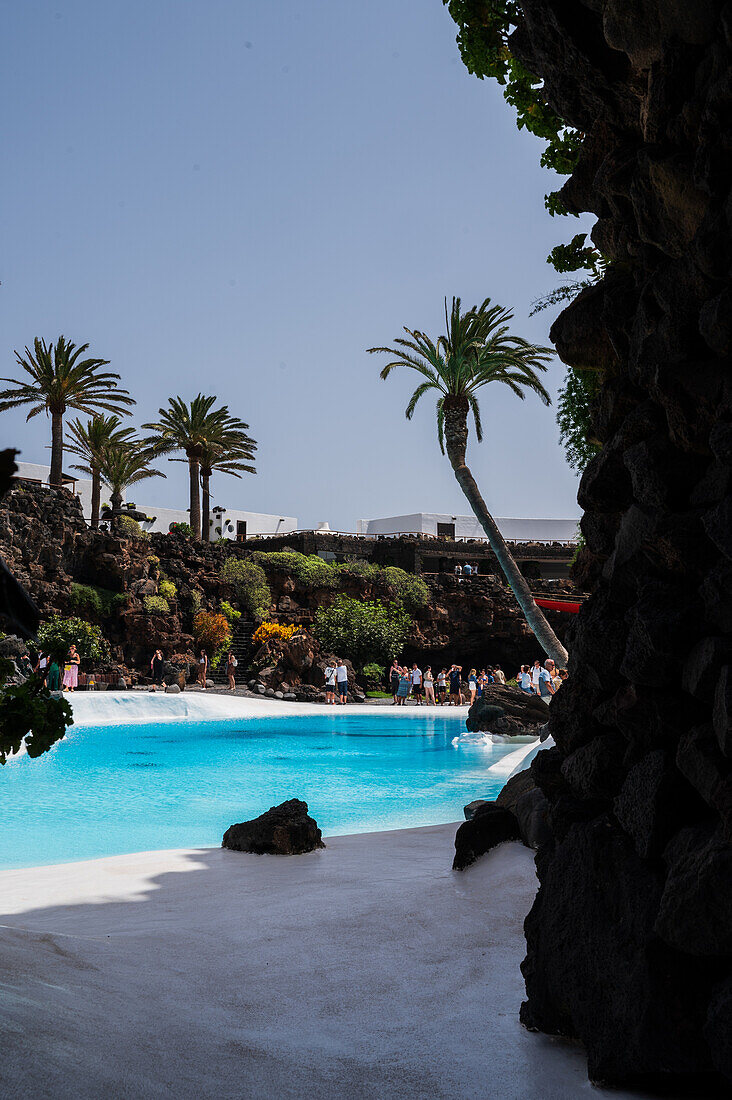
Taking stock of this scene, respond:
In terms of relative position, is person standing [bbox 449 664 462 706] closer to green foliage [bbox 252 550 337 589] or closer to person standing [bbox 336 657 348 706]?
person standing [bbox 336 657 348 706]

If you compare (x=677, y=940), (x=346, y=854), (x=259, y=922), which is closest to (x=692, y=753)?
(x=677, y=940)

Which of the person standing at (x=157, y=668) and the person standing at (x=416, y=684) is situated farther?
the person standing at (x=416, y=684)

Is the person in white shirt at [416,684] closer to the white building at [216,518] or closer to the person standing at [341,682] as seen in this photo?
the person standing at [341,682]

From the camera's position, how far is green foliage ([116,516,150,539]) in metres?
33.9

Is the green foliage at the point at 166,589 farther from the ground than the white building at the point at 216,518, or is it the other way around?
the white building at the point at 216,518

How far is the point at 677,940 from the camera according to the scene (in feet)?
8.20

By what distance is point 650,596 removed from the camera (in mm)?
2957

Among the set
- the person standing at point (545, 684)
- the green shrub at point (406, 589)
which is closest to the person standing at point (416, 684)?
the person standing at point (545, 684)

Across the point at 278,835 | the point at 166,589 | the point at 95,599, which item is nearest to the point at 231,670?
the point at 166,589

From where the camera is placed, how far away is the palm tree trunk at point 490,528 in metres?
12.8

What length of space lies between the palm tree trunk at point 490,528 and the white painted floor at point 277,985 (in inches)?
257

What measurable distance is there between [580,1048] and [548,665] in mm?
22540

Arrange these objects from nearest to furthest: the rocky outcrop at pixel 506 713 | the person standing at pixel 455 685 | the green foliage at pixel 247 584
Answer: the rocky outcrop at pixel 506 713
the person standing at pixel 455 685
the green foliage at pixel 247 584

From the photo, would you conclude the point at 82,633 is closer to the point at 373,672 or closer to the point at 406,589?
the point at 373,672
